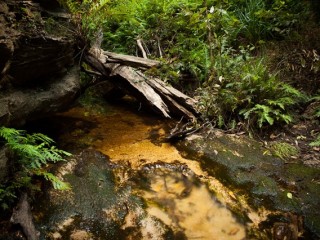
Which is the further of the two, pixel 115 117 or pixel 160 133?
pixel 115 117

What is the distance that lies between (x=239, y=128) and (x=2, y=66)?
12.0ft

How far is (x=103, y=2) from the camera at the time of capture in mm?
4484

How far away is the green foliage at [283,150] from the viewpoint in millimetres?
4441

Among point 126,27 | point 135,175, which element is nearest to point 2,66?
point 135,175

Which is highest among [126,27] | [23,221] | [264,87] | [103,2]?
[103,2]

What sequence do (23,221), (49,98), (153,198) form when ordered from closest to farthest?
1. (23,221)
2. (153,198)
3. (49,98)

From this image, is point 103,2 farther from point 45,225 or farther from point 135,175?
point 45,225

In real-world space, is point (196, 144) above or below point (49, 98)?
below

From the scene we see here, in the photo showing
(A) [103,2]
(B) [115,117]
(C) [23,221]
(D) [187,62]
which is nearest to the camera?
(C) [23,221]

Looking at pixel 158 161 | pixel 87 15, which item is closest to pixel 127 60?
pixel 87 15

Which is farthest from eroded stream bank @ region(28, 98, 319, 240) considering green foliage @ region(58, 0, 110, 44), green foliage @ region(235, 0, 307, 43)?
green foliage @ region(235, 0, 307, 43)

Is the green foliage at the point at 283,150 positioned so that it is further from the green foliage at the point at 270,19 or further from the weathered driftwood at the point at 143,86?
the green foliage at the point at 270,19

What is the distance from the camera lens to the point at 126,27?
7.20 meters

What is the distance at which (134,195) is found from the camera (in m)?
3.49
